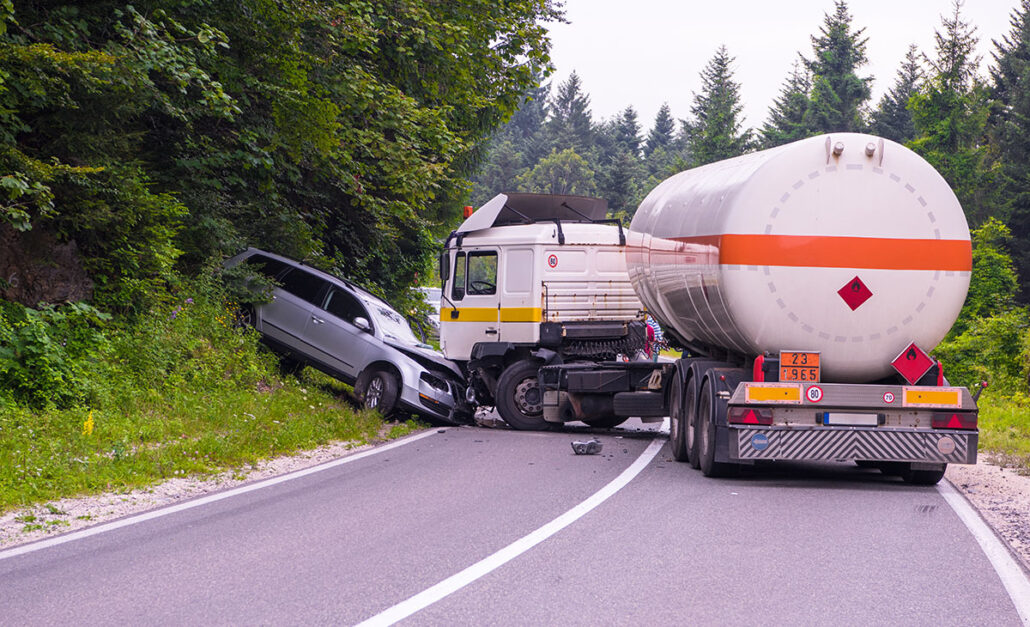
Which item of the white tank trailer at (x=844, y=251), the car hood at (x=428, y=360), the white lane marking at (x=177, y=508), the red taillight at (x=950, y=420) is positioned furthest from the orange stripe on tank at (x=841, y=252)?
the car hood at (x=428, y=360)

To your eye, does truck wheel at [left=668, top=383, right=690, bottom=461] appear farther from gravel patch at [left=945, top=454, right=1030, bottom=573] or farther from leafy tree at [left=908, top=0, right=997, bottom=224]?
leafy tree at [left=908, top=0, right=997, bottom=224]

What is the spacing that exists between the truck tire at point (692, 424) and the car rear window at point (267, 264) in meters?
7.89

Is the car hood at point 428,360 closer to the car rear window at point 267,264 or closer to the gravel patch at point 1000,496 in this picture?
the car rear window at point 267,264

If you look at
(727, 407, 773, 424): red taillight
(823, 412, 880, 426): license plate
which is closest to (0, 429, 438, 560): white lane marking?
(727, 407, 773, 424): red taillight

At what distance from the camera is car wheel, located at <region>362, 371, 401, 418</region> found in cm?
1645

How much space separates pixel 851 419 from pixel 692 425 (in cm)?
194

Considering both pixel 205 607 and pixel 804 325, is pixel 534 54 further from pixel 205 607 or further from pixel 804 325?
pixel 205 607

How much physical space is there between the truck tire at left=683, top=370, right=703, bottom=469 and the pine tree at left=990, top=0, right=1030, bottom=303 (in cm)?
4521

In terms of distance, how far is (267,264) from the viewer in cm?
1862

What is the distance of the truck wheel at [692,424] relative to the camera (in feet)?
40.1

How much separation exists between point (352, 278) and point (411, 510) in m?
14.7

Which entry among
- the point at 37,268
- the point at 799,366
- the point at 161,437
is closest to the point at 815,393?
the point at 799,366

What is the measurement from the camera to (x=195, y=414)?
13.7 m

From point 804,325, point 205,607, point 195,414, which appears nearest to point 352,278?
point 195,414
